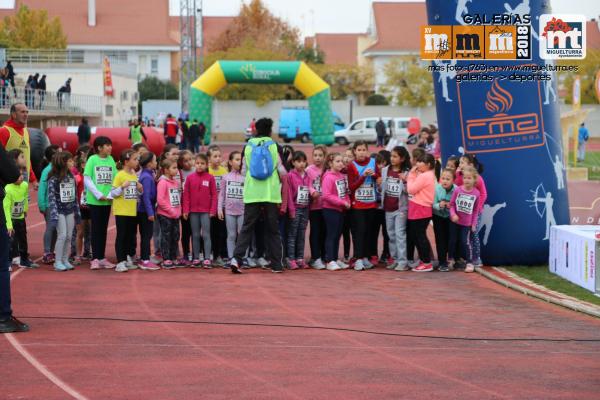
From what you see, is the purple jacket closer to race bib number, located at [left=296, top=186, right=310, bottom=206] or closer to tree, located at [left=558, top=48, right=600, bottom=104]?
race bib number, located at [left=296, top=186, right=310, bottom=206]

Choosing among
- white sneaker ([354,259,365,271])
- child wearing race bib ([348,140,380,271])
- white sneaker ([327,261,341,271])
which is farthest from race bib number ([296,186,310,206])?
white sneaker ([354,259,365,271])

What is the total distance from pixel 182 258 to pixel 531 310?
5.48 metres

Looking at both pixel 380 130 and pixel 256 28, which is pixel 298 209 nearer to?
pixel 380 130

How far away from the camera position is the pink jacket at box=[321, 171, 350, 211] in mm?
14695

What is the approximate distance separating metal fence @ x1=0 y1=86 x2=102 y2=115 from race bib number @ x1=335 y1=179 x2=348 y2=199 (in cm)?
2578

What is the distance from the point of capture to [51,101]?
4769 cm

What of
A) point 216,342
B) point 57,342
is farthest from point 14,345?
point 216,342

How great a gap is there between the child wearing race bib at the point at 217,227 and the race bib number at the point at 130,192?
1.21 meters

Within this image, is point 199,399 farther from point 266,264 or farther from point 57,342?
point 266,264

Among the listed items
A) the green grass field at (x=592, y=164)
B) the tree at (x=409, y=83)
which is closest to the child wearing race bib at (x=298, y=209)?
the green grass field at (x=592, y=164)

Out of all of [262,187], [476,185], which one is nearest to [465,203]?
[476,185]

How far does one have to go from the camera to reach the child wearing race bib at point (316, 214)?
14883 mm

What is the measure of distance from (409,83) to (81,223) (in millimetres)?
69659

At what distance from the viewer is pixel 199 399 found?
23.7ft
